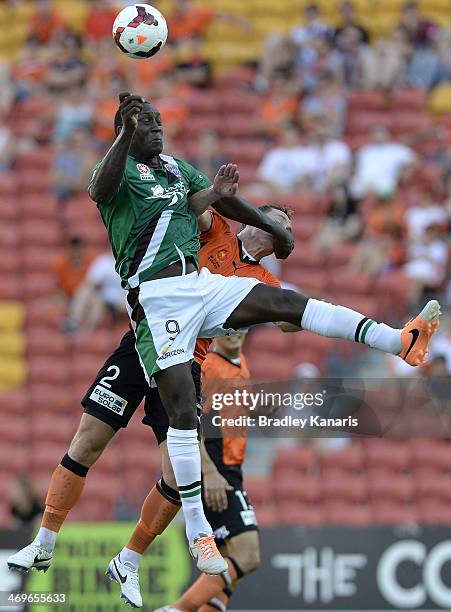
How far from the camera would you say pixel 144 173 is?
9.12m

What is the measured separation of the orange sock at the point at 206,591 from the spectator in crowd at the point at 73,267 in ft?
20.9

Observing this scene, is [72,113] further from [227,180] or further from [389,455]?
[227,180]

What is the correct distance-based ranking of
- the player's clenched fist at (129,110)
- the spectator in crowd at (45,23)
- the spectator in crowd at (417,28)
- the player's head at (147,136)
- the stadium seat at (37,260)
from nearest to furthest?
the player's clenched fist at (129,110), the player's head at (147,136), the stadium seat at (37,260), the spectator in crowd at (417,28), the spectator in crowd at (45,23)

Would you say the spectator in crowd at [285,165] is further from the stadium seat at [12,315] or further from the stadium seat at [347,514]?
the stadium seat at [347,514]

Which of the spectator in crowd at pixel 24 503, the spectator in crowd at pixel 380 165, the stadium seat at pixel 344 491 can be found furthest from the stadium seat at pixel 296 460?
the spectator in crowd at pixel 380 165

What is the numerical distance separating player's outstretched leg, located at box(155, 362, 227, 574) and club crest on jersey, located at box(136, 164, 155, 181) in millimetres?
1111

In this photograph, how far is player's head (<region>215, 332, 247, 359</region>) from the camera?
11.1m

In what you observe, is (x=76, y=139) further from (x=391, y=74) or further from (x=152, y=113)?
(x=152, y=113)

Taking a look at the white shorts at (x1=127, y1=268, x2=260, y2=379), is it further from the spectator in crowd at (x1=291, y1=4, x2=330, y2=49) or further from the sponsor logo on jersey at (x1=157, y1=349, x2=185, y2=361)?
the spectator in crowd at (x1=291, y1=4, x2=330, y2=49)

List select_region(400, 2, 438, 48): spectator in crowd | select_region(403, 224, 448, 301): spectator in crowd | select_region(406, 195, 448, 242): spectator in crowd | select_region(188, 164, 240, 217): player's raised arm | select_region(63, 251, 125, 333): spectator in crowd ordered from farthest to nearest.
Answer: select_region(400, 2, 438, 48): spectator in crowd, select_region(63, 251, 125, 333): spectator in crowd, select_region(406, 195, 448, 242): spectator in crowd, select_region(403, 224, 448, 301): spectator in crowd, select_region(188, 164, 240, 217): player's raised arm

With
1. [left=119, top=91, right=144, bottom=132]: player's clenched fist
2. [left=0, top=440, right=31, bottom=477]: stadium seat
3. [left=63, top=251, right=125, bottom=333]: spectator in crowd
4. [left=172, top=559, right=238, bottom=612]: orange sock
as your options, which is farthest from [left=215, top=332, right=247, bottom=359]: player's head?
[left=63, top=251, right=125, bottom=333]: spectator in crowd

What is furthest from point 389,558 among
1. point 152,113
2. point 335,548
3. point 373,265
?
point 152,113

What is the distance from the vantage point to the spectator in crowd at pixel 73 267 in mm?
16781

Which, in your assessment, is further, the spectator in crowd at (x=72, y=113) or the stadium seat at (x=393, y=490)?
the spectator in crowd at (x=72, y=113)
